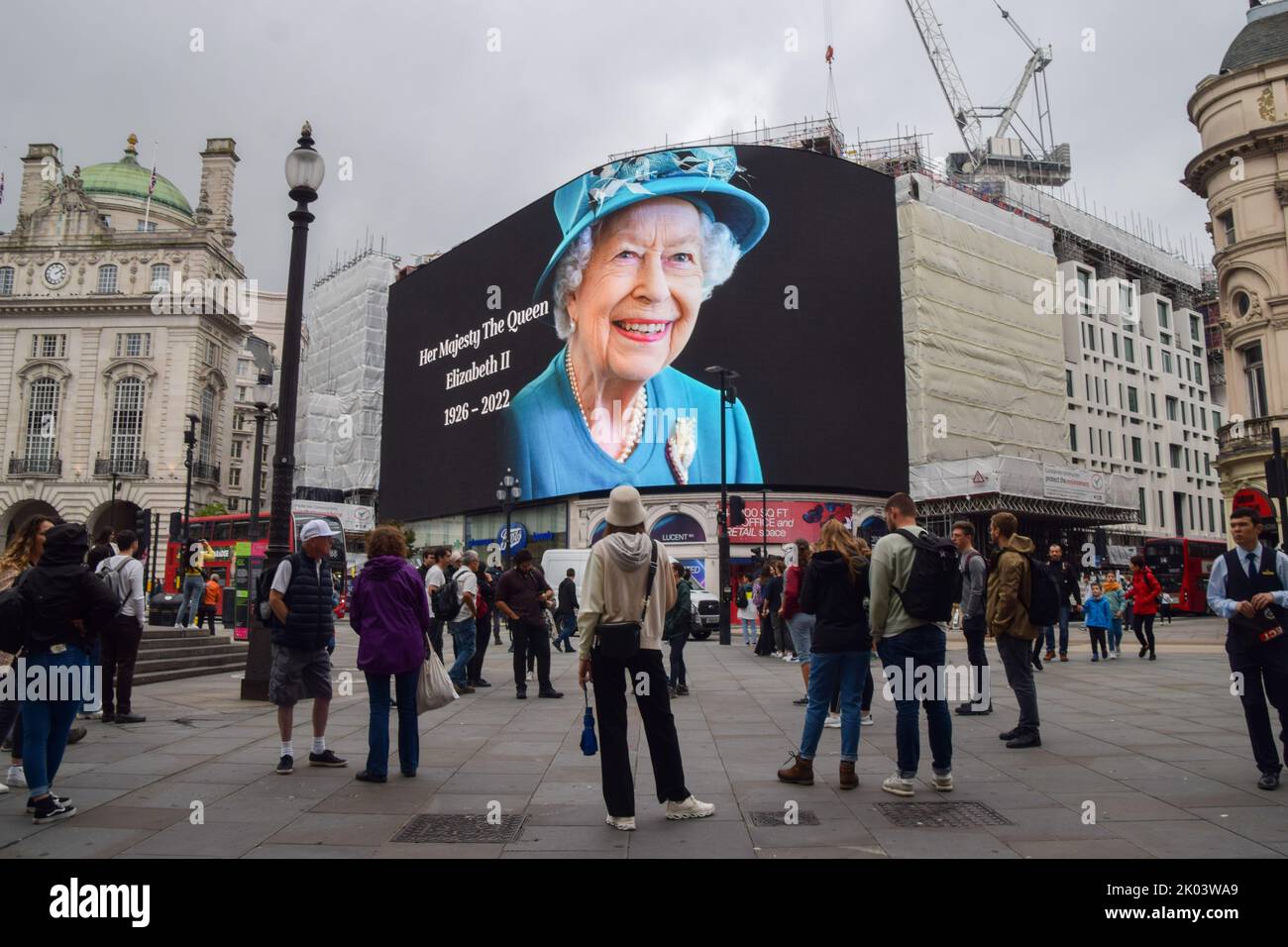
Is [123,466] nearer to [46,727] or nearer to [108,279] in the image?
[108,279]

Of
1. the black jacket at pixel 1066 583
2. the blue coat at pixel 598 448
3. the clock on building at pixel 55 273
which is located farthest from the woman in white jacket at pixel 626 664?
the clock on building at pixel 55 273

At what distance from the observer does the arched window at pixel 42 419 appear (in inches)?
2105

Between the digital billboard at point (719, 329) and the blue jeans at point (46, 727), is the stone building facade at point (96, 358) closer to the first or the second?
the digital billboard at point (719, 329)

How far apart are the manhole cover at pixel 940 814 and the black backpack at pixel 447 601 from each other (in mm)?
6653

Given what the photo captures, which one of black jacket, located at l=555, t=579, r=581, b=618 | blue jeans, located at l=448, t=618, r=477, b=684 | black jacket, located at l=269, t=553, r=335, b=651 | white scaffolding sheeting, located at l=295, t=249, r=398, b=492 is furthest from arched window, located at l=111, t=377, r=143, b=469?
black jacket, located at l=269, t=553, r=335, b=651

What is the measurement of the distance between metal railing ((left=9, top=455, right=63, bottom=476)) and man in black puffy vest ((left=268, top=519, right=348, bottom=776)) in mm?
55597

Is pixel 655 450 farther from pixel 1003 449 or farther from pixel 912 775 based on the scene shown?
pixel 912 775

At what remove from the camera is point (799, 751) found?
6301 mm

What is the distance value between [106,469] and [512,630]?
165ft

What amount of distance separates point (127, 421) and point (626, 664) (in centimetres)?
5697

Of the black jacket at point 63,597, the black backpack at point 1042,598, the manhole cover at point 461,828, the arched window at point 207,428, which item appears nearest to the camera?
the manhole cover at point 461,828

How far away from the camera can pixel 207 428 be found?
57.1 metres

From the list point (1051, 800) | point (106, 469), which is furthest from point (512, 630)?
point (106, 469)
